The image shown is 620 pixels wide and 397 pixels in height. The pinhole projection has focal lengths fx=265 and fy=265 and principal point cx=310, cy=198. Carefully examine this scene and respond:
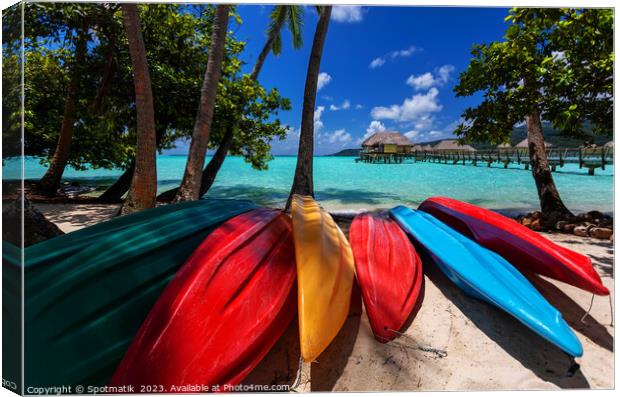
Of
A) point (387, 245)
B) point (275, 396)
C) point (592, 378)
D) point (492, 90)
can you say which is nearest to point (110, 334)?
point (275, 396)

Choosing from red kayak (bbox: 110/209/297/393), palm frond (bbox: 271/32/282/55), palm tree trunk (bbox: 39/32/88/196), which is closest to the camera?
red kayak (bbox: 110/209/297/393)

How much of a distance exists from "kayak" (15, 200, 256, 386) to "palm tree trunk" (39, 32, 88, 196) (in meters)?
3.65

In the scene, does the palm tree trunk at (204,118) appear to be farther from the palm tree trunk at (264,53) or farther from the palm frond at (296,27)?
the palm frond at (296,27)

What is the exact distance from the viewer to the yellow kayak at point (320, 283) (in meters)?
1.36

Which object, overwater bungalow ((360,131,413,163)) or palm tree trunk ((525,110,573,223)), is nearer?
palm tree trunk ((525,110,573,223))

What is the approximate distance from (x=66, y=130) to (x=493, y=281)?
6.08 m

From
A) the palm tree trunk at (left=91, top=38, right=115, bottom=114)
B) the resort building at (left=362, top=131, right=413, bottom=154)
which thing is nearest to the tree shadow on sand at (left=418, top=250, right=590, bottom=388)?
the palm tree trunk at (left=91, top=38, right=115, bottom=114)

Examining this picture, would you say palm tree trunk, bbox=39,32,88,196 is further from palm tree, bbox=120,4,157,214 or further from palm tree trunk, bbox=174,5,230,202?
palm tree trunk, bbox=174,5,230,202

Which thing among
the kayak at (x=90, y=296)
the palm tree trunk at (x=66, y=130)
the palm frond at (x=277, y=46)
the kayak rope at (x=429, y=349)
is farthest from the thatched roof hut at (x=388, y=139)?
the kayak at (x=90, y=296)

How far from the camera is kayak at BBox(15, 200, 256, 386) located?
1.30 metres

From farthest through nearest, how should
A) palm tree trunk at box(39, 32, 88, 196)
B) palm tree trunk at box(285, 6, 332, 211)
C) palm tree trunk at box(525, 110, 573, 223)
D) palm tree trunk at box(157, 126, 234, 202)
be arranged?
palm tree trunk at box(157, 126, 234, 202), palm tree trunk at box(285, 6, 332, 211), palm tree trunk at box(525, 110, 573, 223), palm tree trunk at box(39, 32, 88, 196)

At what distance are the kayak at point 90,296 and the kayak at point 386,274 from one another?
1.26 metres

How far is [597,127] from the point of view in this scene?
249 centimetres

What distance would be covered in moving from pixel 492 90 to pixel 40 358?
4.77 m
